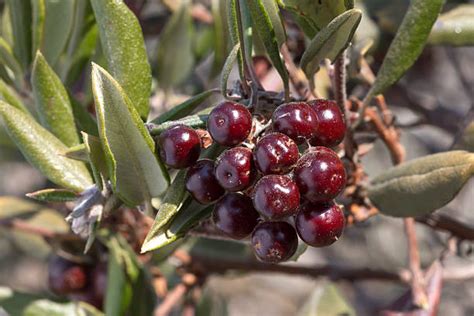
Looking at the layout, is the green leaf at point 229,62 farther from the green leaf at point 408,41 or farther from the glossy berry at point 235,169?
the green leaf at point 408,41

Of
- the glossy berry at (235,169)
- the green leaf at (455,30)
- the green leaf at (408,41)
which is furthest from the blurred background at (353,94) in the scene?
the glossy berry at (235,169)

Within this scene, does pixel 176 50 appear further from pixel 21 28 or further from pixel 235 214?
pixel 235 214

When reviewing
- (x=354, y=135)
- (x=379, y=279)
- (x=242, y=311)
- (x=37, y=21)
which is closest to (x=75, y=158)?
(x=37, y=21)

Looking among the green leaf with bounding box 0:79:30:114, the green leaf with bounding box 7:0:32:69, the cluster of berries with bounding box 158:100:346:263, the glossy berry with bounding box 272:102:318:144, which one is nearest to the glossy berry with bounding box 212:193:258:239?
the cluster of berries with bounding box 158:100:346:263

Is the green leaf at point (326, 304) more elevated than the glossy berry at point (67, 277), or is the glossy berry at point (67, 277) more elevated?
the glossy berry at point (67, 277)

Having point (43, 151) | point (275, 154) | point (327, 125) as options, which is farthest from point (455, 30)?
point (43, 151)

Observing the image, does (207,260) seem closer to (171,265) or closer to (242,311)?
(171,265)
